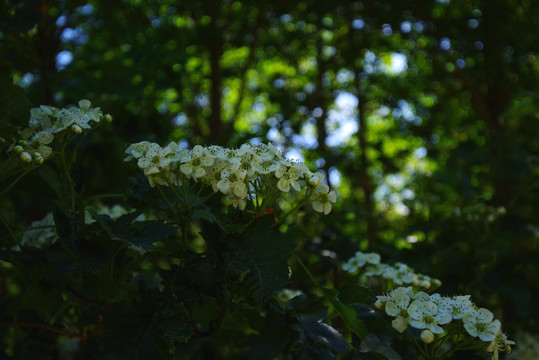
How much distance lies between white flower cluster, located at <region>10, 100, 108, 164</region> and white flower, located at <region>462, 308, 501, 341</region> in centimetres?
116

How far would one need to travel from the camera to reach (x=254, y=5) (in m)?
3.99

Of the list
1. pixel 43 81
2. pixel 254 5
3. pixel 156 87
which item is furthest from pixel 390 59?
pixel 43 81

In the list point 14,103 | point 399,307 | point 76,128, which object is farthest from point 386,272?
point 14,103

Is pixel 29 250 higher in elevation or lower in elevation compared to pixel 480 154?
higher

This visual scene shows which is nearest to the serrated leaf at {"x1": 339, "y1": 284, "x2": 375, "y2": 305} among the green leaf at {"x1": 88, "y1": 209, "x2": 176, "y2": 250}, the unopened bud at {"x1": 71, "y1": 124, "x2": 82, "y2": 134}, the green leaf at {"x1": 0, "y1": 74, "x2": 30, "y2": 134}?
the green leaf at {"x1": 88, "y1": 209, "x2": 176, "y2": 250}

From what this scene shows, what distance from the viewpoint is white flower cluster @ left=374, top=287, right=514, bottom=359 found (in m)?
1.31

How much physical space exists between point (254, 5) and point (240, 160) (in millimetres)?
2934

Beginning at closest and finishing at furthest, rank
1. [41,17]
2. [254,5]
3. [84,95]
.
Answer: [41,17] < [84,95] < [254,5]

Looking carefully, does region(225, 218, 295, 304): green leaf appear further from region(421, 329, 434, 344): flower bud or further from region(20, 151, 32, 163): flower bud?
region(20, 151, 32, 163): flower bud

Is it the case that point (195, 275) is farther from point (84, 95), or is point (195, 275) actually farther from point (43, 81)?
point (43, 81)

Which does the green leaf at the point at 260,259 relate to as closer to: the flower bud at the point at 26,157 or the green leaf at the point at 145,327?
the green leaf at the point at 145,327

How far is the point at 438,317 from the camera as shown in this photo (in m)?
1.32

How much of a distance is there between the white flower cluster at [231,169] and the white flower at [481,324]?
0.50 meters

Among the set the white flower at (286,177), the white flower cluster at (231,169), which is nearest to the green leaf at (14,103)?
the white flower cluster at (231,169)
